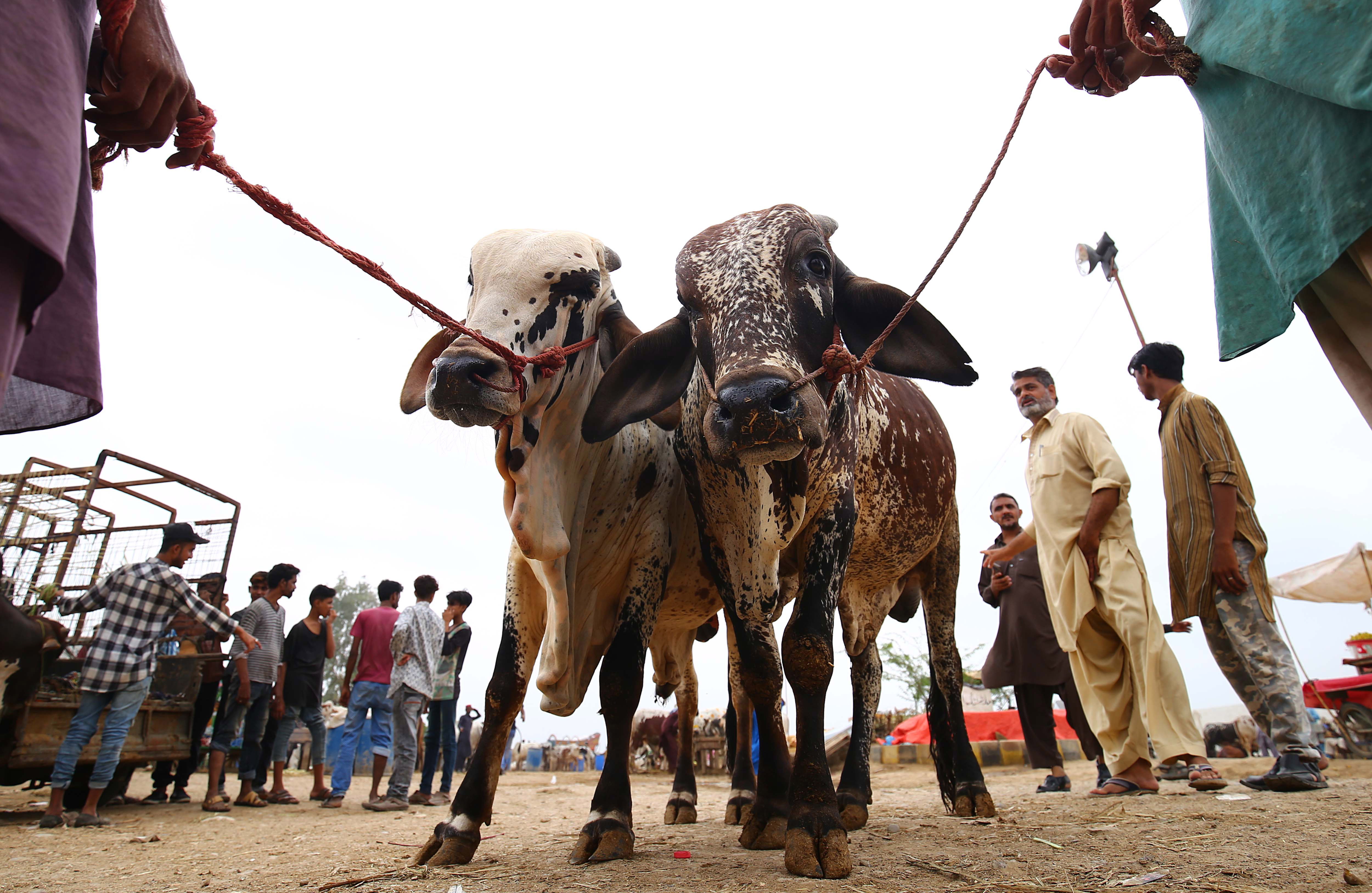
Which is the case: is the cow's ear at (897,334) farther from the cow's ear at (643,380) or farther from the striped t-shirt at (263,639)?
the striped t-shirt at (263,639)

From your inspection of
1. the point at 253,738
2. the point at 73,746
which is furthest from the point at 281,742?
the point at 73,746

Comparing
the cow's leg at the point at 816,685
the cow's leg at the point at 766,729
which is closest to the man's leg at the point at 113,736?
the cow's leg at the point at 766,729

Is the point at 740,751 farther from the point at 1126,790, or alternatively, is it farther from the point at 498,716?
the point at 1126,790

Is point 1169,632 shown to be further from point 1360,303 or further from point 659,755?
point 659,755

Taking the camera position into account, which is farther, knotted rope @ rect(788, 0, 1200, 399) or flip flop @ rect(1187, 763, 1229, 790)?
flip flop @ rect(1187, 763, 1229, 790)

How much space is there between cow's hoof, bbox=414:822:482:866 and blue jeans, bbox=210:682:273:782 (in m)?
4.85

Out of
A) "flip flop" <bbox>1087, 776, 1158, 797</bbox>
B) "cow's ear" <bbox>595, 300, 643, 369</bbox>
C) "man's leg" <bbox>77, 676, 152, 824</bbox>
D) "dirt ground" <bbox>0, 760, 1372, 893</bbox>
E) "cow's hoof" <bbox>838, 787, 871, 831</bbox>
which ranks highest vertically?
"cow's ear" <bbox>595, 300, 643, 369</bbox>

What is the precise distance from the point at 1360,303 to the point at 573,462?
253 centimetres

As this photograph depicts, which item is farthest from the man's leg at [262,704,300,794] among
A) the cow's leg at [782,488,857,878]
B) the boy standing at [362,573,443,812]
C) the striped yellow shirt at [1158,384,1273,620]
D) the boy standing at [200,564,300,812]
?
the striped yellow shirt at [1158,384,1273,620]

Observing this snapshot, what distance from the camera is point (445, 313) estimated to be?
272 cm

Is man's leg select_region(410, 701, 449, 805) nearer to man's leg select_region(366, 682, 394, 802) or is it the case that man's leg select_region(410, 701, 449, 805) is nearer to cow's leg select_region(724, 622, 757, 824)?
man's leg select_region(366, 682, 394, 802)

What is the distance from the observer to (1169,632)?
5.30 meters

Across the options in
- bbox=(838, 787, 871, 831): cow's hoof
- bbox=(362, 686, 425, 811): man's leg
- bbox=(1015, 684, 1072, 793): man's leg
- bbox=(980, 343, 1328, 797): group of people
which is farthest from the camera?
bbox=(362, 686, 425, 811): man's leg

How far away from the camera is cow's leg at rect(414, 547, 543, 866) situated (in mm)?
2875
